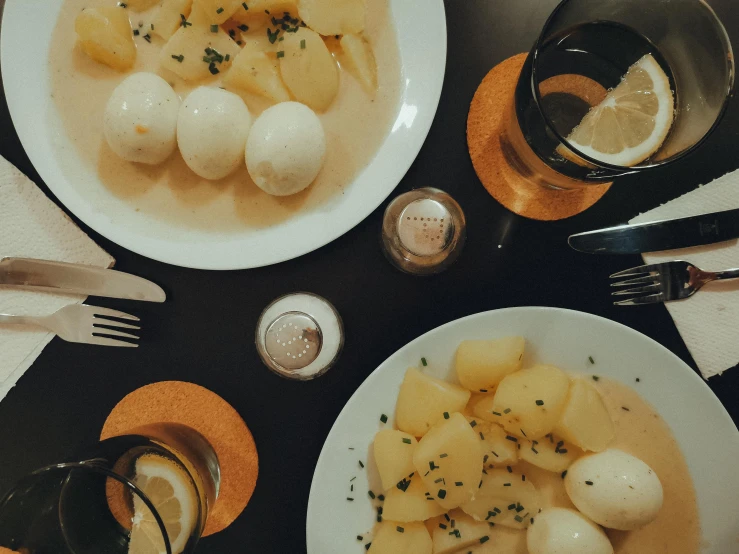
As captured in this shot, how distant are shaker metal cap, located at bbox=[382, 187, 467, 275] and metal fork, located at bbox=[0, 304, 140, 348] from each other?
0.62m

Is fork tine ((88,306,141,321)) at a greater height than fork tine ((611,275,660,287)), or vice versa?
fork tine ((611,275,660,287))

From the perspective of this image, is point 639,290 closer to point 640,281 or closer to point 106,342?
point 640,281

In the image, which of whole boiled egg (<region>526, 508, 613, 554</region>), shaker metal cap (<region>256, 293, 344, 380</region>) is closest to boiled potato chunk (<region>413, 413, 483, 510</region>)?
whole boiled egg (<region>526, 508, 613, 554</region>)

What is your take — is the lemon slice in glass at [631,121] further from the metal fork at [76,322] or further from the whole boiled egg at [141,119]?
the metal fork at [76,322]

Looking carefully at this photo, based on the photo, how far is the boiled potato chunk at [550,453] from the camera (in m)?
0.96

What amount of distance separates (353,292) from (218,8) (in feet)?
2.10

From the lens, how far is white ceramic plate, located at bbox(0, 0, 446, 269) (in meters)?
1.02

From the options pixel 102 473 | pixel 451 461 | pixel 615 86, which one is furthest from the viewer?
pixel 615 86

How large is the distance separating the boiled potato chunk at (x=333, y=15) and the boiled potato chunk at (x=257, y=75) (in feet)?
0.38

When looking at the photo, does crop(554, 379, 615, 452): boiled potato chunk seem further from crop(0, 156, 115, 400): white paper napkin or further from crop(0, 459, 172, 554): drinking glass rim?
crop(0, 156, 115, 400): white paper napkin

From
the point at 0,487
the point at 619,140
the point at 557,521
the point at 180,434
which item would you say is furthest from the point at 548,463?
the point at 0,487

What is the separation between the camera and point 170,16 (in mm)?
1053

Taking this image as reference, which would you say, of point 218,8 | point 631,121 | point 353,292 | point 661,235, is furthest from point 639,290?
point 218,8

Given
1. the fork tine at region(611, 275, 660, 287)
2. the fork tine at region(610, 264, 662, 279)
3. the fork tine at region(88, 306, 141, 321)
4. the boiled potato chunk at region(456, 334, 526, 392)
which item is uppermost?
the fork tine at region(610, 264, 662, 279)
